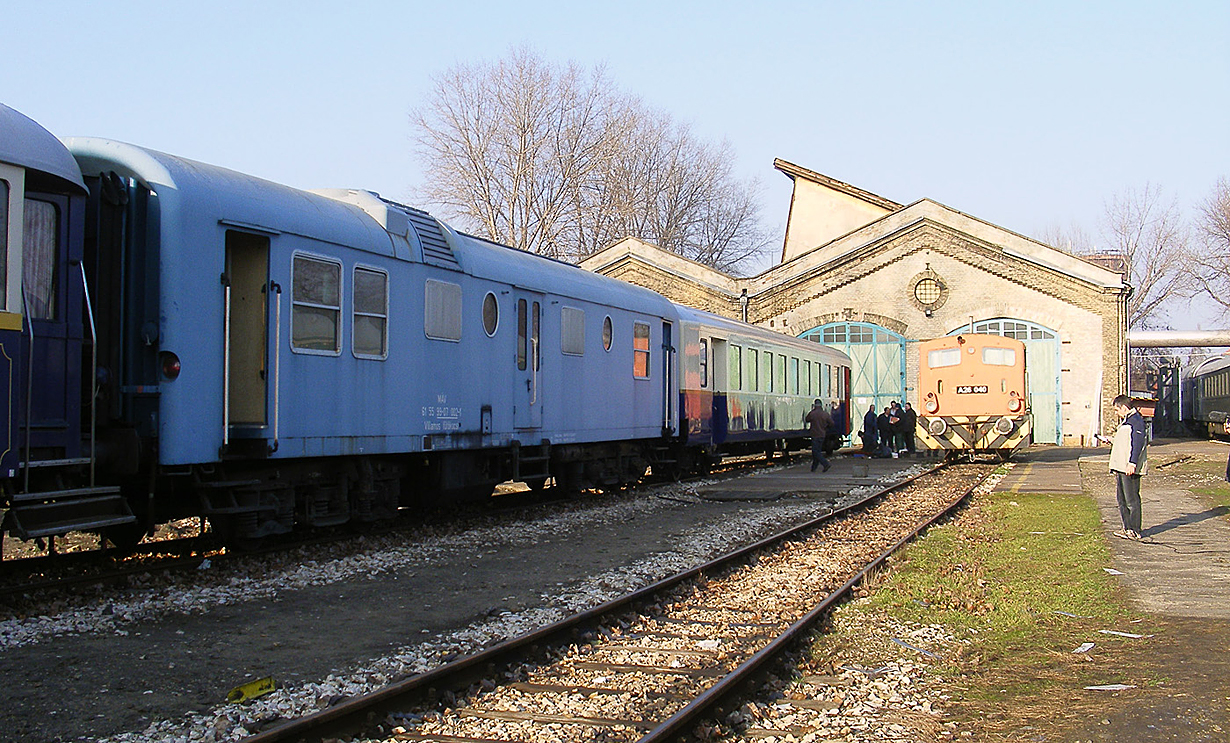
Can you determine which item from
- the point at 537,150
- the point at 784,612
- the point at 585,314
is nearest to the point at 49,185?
the point at 784,612

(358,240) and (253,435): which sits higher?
(358,240)

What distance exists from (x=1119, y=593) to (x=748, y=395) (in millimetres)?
15087

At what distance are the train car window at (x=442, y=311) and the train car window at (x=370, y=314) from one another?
0.77m

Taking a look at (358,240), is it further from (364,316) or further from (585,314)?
(585,314)

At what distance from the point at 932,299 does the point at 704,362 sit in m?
21.2

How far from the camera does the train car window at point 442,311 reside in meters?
11.7

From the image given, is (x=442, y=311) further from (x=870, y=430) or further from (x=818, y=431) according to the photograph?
(x=870, y=430)

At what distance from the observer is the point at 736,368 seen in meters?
23.2

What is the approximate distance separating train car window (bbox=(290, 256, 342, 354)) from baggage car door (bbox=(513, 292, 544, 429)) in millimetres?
3660

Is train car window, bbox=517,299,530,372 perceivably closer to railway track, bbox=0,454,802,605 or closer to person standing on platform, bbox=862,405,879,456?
railway track, bbox=0,454,802,605

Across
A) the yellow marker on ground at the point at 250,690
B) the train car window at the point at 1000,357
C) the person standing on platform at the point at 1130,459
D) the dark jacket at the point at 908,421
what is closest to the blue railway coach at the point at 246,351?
the yellow marker on ground at the point at 250,690

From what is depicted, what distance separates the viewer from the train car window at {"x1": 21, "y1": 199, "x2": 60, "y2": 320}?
754cm

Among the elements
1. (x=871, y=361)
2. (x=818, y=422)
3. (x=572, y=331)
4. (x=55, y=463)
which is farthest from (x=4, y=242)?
(x=871, y=361)

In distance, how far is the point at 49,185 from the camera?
25.3 ft
